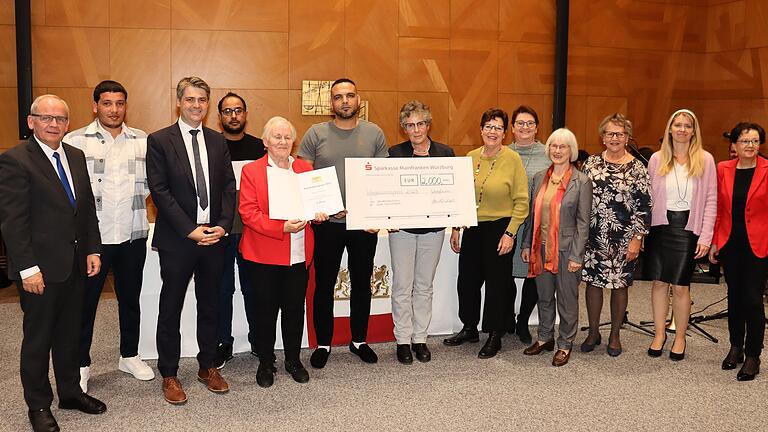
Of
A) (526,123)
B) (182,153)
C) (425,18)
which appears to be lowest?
(182,153)

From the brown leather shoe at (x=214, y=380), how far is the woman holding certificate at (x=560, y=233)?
7.21ft

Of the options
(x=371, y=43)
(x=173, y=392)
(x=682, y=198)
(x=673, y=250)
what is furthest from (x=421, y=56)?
(x=173, y=392)

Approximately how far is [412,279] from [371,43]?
4060mm

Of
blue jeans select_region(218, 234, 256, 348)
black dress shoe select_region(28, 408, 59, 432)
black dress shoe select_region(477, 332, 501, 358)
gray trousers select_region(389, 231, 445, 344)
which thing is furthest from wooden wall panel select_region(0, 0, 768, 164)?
black dress shoe select_region(28, 408, 59, 432)

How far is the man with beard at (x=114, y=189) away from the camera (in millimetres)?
3932

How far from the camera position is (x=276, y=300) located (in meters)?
4.14

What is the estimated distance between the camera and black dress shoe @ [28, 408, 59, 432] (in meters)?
3.40

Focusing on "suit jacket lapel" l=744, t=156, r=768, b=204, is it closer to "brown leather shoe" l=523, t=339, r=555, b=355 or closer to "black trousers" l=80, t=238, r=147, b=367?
"brown leather shoe" l=523, t=339, r=555, b=355

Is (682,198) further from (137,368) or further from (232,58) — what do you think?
(232,58)

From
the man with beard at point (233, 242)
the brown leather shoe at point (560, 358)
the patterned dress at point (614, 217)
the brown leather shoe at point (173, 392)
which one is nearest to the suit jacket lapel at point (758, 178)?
the patterned dress at point (614, 217)

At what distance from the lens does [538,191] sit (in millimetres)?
4723

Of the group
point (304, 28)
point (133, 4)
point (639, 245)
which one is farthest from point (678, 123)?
point (133, 4)

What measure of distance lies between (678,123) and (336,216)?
7.98ft

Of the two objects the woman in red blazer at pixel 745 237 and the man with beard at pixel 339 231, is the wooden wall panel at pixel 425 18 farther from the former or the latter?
the woman in red blazer at pixel 745 237
